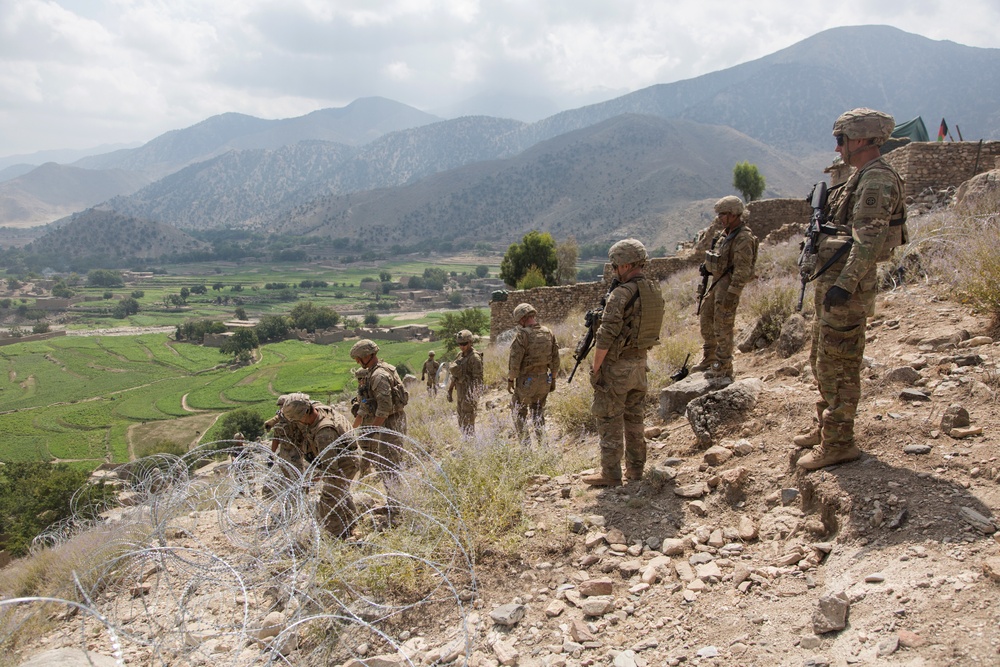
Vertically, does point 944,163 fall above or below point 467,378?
above

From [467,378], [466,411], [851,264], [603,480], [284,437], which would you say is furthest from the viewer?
[466,411]

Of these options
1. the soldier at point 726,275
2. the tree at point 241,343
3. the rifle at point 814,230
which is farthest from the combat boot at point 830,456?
the tree at point 241,343

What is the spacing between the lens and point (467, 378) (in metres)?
7.63

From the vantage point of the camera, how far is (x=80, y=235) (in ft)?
429

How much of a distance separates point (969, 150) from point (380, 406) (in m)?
13.5

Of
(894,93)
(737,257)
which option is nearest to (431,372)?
(737,257)

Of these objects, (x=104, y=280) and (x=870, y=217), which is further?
(x=104, y=280)

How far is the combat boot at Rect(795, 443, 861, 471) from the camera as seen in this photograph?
3594 millimetres

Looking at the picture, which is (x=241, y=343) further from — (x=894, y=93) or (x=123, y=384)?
(x=894, y=93)

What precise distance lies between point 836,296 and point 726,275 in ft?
7.66

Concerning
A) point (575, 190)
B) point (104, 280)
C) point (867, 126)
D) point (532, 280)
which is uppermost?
point (575, 190)

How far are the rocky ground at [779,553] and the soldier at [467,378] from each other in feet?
9.77

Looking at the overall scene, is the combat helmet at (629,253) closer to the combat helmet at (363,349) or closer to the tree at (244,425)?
the combat helmet at (363,349)

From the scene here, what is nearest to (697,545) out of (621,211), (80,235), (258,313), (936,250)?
(936,250)
